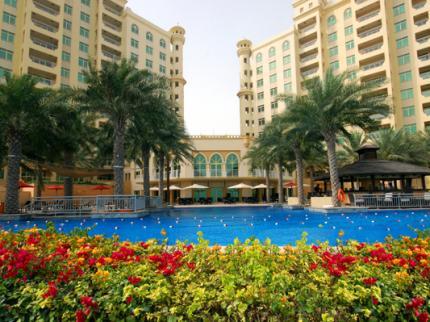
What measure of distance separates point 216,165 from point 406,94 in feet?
103

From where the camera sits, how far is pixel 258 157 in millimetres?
31078

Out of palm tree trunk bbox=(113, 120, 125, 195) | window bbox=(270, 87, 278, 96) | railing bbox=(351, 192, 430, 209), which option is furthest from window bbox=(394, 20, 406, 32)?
palm tree trunk bbox=(113, 120, 125, 195)

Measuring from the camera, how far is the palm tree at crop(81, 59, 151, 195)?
1873 centimetres

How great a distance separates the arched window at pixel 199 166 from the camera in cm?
4266

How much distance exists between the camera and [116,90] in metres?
19.2

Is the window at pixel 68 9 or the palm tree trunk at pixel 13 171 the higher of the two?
the window at pixel 68 9

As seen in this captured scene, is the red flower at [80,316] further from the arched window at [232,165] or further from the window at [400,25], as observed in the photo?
the window at [400,25]

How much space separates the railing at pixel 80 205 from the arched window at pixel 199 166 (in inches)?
891

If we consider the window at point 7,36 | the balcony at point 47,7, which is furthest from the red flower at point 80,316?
the balcony at point 47,7

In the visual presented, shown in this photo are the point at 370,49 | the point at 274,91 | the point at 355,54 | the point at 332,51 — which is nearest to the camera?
the point at 370,49

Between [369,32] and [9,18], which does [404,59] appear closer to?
[369,32]

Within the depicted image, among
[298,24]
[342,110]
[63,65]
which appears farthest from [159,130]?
[298,24]

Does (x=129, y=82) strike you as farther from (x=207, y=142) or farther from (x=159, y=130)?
(x=207, y=142)

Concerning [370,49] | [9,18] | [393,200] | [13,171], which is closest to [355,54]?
[370,49]
